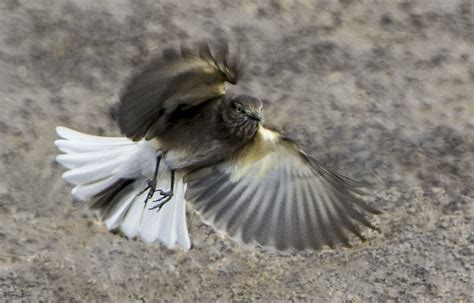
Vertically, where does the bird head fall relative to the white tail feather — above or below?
above

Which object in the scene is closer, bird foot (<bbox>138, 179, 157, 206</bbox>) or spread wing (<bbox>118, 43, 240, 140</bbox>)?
spread wing (<bbox>118, 43, 240, 140</bbox>)

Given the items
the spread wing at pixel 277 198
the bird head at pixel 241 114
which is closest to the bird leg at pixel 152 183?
the spread wing at pixel 277 198

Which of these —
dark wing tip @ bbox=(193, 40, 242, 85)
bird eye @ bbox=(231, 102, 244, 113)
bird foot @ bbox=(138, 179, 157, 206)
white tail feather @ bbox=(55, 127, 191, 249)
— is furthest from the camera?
bird foot @ bbox=(138, 179, 157, 206)

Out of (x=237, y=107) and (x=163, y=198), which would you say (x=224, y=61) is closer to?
(x=237, y=107)

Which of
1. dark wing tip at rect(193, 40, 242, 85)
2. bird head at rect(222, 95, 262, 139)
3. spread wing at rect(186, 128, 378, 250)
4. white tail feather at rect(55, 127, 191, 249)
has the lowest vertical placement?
white tail feather at rect(55, 127, 191, 249)

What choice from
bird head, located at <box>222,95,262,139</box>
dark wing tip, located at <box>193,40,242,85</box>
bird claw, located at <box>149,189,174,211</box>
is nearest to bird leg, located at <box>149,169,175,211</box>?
bird claw, located at <box>149,189,174,211</box>

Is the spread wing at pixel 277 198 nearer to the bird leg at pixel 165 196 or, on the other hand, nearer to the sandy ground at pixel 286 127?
the bird leg at pixel 165 196

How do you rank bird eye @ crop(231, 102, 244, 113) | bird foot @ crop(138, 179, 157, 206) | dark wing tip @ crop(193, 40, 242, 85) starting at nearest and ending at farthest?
1. dark wing tip @ crop(193, 40, 242, 85)
2. bird eye @ crop(231, 102, 244, 113)
3. bird foot @ crop(138, 179, 157, 206)

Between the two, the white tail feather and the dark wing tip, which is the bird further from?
the dark wing tip
